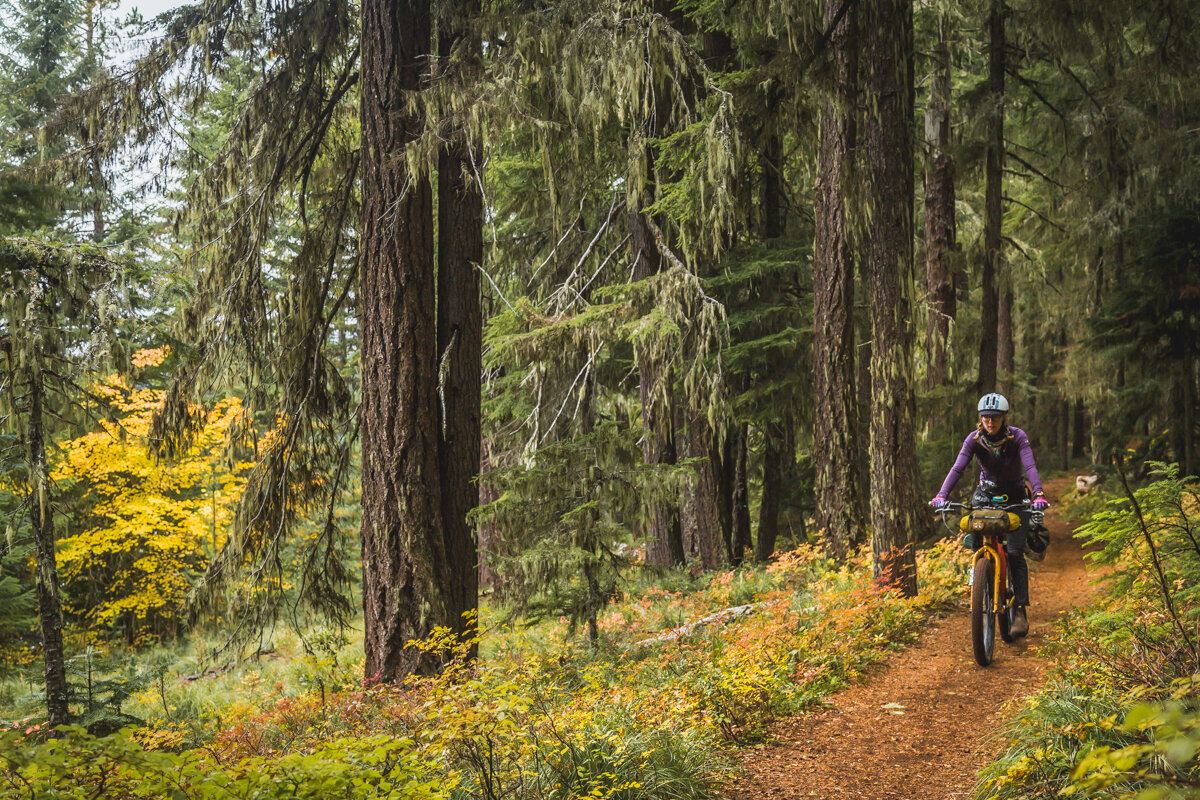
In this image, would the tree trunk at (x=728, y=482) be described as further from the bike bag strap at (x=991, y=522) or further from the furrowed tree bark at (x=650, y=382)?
the bike bag strap at (x=991, y=522)

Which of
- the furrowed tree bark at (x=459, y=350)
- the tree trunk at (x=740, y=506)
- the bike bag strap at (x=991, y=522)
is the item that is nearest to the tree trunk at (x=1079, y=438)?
the tree trunk at (x=740, y=506)

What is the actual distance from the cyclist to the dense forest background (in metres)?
1.24

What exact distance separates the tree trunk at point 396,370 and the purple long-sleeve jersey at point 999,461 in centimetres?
442

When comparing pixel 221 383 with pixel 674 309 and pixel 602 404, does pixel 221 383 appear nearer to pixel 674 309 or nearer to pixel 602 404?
pixel 674 309

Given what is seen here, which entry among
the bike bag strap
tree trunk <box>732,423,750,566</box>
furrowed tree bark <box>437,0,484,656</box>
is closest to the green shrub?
furrowed tree bark <box>437,0,484,656</box>

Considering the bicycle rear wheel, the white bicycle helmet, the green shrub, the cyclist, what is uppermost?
the white bicycle helmet

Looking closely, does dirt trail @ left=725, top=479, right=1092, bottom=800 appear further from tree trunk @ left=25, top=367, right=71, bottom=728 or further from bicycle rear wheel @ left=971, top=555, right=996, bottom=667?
tree trunk @ left=25, top=367, right=71, bottom=728

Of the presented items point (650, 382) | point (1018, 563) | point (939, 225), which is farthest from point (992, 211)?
point (1018, 563)

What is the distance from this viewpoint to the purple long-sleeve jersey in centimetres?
658

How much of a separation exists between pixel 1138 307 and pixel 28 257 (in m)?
14.9

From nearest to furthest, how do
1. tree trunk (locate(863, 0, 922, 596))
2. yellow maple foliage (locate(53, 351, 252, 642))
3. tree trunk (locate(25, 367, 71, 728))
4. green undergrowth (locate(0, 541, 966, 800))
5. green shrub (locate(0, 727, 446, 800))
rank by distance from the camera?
green shrub (locate(0, 727, 446, 800)), green undergrowth (locate(0, 541, 966, 800)), tree trunk (locate(863, 0, 922, 596)), tree trunk (locate(25, 367, 71, 728)), yellow maple foliage (locate(53, 351, 252, 642))

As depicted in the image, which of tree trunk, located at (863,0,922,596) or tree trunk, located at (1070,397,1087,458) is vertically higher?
tree trunk, located at (863,0,922,596)

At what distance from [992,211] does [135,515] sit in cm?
1637

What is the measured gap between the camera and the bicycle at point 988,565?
6273 millimetres
